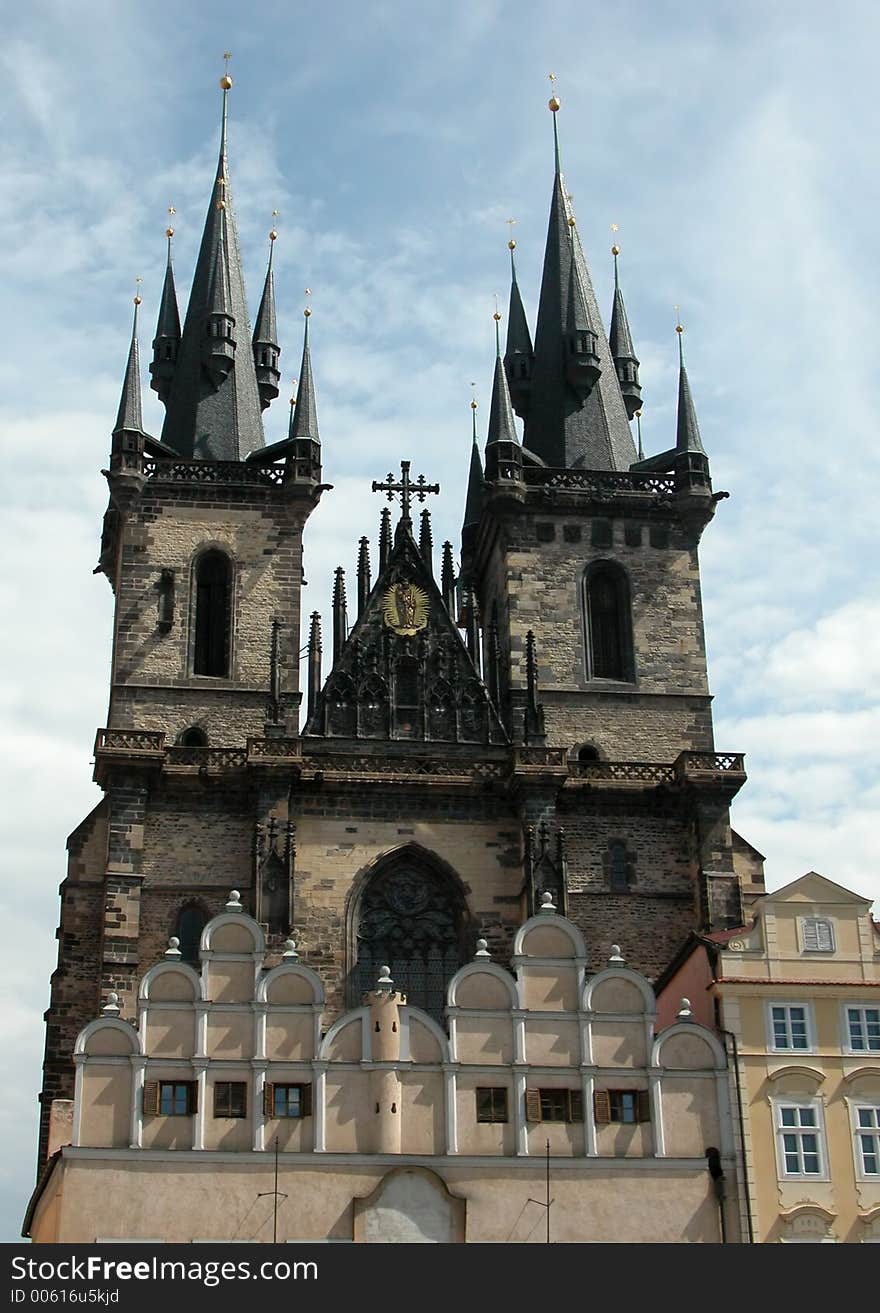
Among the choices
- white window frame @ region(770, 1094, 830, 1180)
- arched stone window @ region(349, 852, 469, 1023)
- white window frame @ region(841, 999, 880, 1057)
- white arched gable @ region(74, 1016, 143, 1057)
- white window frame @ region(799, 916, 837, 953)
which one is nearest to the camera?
white arched gable @ region(74, 1016, 143, 1057)

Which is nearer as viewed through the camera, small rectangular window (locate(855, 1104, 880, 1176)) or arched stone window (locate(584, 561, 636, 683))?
small rectangular window (locate(855, 1104, 880, 1176))

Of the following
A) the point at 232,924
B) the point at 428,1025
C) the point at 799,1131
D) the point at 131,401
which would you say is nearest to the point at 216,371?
the point at 131,401

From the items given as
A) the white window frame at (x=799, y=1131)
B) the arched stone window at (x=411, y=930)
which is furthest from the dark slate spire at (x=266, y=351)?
the white window frame at (x=799, y=1131)

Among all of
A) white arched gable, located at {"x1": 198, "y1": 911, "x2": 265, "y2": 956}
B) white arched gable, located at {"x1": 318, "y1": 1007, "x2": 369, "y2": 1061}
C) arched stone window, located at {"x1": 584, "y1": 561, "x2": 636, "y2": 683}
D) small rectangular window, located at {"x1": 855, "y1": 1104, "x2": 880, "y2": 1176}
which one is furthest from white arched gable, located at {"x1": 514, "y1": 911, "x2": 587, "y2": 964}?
arched stone window, located at {"x1": 584, "y1": 561, "x2": 636, "y2": 683}

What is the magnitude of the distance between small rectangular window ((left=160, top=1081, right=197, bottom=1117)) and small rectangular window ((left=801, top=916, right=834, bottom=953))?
8992 mm

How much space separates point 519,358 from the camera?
5050cm

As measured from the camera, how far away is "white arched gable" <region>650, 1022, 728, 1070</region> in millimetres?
28891

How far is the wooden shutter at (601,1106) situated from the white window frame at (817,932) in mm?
3739

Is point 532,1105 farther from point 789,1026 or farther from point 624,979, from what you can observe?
point 789,1026

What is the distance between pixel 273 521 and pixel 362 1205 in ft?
67.8

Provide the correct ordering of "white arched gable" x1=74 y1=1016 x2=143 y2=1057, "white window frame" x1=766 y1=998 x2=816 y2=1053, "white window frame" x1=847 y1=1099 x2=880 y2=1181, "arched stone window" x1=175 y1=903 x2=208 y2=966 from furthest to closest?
"arched stone window" x1=175 y1=903 x2=208 y2=966
"white window frame" x1=766 y1=998 x2=816 y2=1053
"white window frame" x1=847 y1=1099 x2=880 y2=1181
"white arched gable" x1=74 y1=1016 x2=143 y2=1057

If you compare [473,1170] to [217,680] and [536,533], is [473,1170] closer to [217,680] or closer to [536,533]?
[217,680]

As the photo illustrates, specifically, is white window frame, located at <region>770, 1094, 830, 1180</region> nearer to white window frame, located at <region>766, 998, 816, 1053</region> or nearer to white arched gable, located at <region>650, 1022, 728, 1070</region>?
white window frame, located at <region>766, 998, 816, 1053</region>

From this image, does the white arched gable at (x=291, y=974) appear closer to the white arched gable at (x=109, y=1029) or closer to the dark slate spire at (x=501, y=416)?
the white arched gable at (x=109, y=1029)
